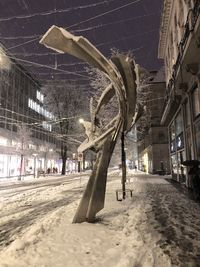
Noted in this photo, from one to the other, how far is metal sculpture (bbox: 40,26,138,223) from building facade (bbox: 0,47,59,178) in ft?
68.9

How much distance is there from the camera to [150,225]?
25.3 feet

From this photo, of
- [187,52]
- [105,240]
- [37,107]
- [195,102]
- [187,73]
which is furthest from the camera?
[37,107]

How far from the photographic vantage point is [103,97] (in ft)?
30.2

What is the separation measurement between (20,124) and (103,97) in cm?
3237

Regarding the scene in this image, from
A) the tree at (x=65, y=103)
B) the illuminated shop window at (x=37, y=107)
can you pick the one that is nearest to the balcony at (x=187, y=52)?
the tree at (x=65, y=103)

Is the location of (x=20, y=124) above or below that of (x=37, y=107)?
below

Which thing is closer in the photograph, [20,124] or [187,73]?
[187,73]

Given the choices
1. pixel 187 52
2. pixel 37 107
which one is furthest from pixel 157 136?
pixel 187 52

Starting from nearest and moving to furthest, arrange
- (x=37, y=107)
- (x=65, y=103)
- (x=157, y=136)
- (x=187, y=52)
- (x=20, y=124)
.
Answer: (x=187, y=52)
(x=20, y=124)
(x=65, y=103)
(x=157, y=136)
(x=37, y=107)

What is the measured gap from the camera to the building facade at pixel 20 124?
119 feet

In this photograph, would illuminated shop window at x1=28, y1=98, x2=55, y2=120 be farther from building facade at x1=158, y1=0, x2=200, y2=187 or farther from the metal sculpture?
the metal sculpture

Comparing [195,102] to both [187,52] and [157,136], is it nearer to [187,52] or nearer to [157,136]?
[187,52]

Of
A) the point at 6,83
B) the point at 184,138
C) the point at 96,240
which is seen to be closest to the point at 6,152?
the point at 6,83

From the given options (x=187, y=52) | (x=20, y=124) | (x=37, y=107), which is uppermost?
(x=37, y=107)
